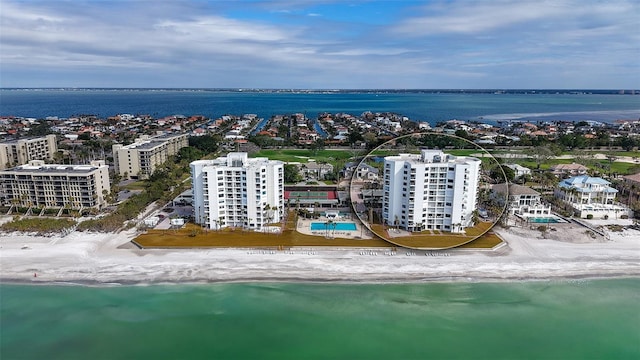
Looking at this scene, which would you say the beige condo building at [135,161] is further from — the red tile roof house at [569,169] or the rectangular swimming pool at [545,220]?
the red tile roof house at [569,169]

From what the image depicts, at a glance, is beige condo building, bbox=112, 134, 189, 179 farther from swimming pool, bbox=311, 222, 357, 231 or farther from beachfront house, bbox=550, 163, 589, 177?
beachfront house, bbox=550, 163, 589, 177

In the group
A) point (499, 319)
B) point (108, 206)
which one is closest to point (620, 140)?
point (499, 319)

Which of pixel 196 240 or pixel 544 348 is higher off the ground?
pixel 196 240

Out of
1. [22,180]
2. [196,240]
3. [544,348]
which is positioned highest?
[22,180]

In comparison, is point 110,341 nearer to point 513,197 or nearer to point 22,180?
point 22,180
